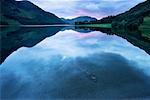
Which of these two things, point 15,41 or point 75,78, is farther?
point 15,41

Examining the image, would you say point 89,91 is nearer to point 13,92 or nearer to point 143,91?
point 143,91

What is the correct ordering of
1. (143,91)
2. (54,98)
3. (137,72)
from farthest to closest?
(137,72) → (143,91) → (54,98)

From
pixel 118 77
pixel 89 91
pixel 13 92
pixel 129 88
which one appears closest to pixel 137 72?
pixel 118 77

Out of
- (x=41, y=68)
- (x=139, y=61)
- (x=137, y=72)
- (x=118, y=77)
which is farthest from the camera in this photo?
(x=139, y=61)

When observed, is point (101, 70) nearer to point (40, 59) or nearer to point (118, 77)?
point (118, 77)

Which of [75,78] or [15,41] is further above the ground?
[75,78]

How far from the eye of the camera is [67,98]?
1446 centimetres

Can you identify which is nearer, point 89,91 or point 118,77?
point 89,91

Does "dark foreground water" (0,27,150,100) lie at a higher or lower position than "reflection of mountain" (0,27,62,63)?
higher

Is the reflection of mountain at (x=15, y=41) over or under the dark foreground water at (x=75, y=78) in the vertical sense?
under

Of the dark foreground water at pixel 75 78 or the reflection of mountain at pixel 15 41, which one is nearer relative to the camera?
the dark foreground water at pixel 75 78

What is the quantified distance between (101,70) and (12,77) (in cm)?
667

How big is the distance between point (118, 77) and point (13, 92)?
7.36m

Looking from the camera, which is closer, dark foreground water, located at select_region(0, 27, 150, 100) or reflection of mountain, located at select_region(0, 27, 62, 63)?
dark foreground water, located at select_region(0, 27, 150, 100)
